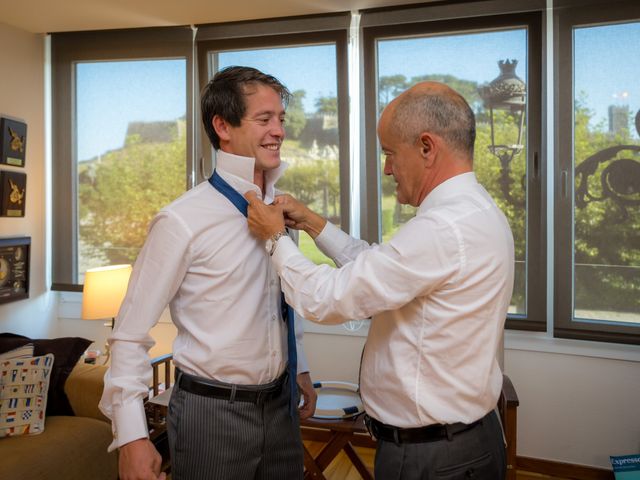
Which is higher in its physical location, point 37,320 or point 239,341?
point 239,341

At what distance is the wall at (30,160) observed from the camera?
12.4 feet

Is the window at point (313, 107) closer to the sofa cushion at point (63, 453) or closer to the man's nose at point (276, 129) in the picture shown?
the sofa cushion at point (63, 453)

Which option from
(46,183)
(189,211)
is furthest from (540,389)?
(46,183)

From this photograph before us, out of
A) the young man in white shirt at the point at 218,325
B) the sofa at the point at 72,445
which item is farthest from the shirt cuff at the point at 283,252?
the sofa at the point at 72,445

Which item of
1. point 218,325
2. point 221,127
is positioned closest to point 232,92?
point 221,127

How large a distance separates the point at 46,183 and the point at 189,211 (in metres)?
3.22

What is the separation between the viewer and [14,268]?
12.6 feet

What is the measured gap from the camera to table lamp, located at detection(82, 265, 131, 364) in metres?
3.45

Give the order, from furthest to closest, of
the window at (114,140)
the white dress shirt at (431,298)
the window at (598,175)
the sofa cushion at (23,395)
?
the window at (114,140), the window at (598,175), the sofa cushion at (23,395), the white dress shirt at (431,298)

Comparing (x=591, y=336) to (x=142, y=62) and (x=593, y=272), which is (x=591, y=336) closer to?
(x=593, y=272)

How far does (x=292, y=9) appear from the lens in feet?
11.3

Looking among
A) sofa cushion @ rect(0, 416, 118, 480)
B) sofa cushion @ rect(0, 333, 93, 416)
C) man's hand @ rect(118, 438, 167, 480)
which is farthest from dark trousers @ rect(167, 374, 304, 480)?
sofa cushion @ rect(0, 333, 93, 416)

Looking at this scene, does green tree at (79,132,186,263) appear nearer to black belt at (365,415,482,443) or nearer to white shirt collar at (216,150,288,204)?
white shirt collar at (216,150,288,204)

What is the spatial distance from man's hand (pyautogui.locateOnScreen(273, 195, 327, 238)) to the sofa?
5.64 feet
